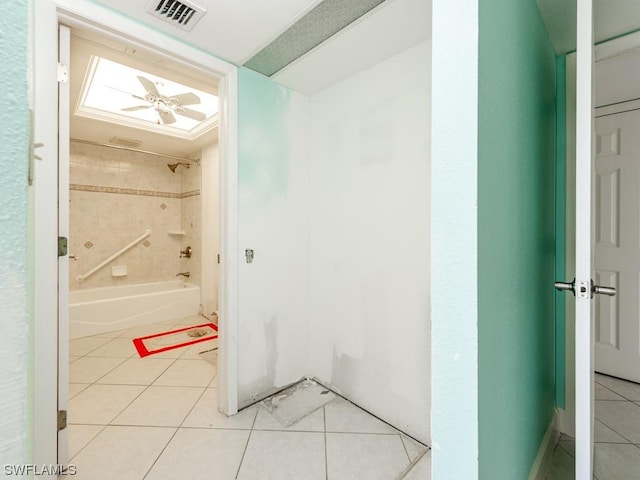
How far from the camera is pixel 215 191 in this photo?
140 inches

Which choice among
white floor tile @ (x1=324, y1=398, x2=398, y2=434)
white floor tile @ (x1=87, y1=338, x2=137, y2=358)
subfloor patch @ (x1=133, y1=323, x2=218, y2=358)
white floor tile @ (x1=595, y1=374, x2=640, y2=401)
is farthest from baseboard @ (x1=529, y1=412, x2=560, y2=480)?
white floor tile @ (x1=87, y1=338, x2=137, y2=358)

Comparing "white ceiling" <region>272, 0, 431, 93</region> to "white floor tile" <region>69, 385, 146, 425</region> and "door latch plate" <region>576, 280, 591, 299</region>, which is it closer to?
"door latch plate" <region>576, 280, 591, 299</region>

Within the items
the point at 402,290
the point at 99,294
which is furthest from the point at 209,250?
the point at 402,290

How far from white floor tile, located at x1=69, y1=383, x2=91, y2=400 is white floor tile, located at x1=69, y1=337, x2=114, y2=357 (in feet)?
2.05

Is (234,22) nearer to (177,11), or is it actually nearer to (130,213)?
(177,11)

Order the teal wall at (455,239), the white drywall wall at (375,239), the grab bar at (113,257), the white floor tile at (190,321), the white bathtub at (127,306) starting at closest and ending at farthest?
the teal wall at (455,239), the white drywall wall at (375,239), the white bathtub at (127,306), the white floor tile at (190,321), the grab bar at (113,257)

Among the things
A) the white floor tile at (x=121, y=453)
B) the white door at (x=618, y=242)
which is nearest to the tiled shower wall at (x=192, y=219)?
the white floor tile at (x=121, y=453)

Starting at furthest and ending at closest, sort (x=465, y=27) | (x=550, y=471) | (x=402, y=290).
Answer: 1. (x=402, y=290)
2. (x=550, y=471)
3. (x=465, y=27)

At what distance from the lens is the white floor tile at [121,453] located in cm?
131

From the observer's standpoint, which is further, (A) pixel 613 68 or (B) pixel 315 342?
(B) pixel 315 342

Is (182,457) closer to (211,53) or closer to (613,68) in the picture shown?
(211,53)

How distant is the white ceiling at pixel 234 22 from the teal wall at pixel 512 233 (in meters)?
0.90

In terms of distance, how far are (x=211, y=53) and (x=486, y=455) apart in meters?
2.09

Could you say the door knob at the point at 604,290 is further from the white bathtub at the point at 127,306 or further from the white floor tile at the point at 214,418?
the white bathtub at the point at 127,306
